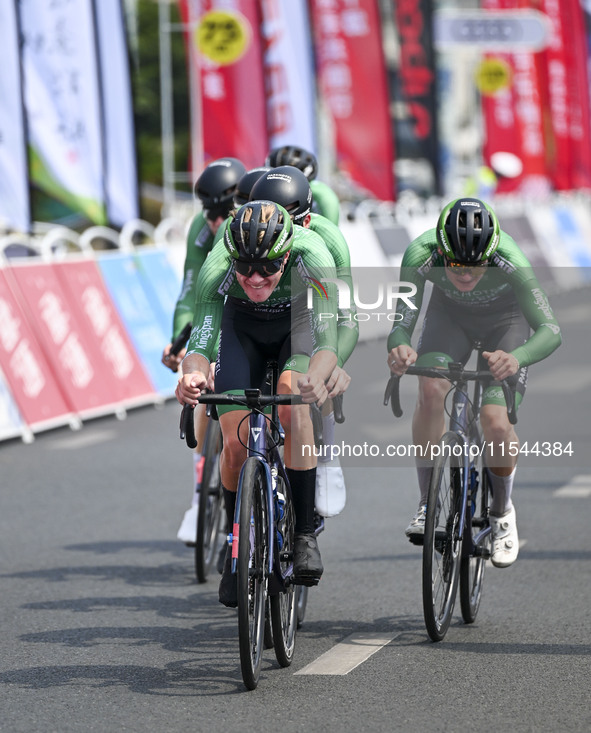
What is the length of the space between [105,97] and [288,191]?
11.4 meters

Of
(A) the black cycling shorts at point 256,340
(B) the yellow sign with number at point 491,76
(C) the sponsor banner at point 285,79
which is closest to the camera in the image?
(A) the black cycling shorts at point 256,340

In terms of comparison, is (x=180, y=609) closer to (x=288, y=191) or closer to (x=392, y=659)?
(x=392, y=659)

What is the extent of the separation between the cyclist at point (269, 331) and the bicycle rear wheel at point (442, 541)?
0.50 meters

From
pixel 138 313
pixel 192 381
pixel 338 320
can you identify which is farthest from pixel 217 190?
pixel 138 313

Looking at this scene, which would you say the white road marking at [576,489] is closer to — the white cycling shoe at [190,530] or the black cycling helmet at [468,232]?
the white cycling shoe at [190,530]

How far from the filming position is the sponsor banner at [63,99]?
53.6 ft

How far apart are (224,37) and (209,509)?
13.9m

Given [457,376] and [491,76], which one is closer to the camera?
[457,376]

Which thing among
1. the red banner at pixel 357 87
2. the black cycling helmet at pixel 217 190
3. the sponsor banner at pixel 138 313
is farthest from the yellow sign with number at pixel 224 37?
the black cycling helmet at pixel 217 190

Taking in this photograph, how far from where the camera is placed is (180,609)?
7602 mm

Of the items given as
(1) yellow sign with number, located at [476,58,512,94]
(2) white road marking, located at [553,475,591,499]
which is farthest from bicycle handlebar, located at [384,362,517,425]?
(1) yellow sign with number, located at [476,58,512,94]

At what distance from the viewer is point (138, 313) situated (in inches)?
607

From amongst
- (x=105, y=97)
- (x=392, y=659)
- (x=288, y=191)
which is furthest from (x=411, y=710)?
(x=105, y=97)

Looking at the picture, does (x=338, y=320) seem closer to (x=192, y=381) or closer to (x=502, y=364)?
(x=502, y=364)
